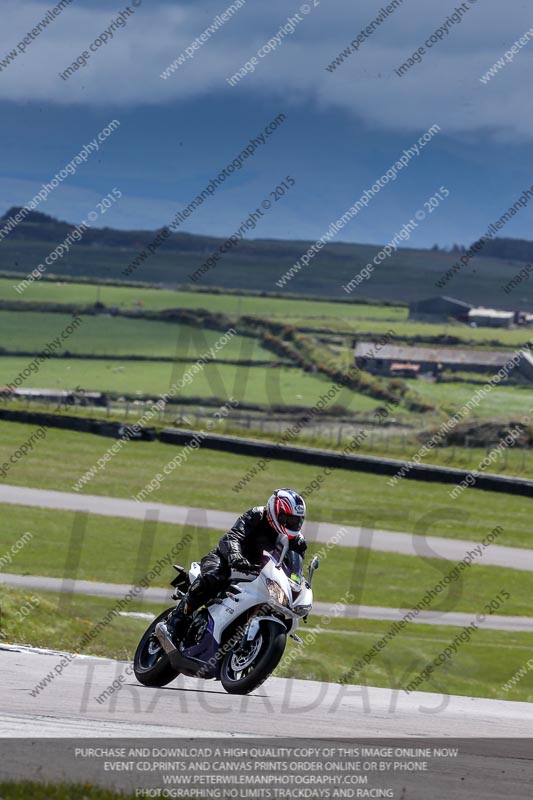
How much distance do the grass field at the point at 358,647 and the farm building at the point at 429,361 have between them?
65.6 metres

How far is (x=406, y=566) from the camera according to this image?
1332 inches

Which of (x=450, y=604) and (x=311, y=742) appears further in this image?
(x=450, y=604)

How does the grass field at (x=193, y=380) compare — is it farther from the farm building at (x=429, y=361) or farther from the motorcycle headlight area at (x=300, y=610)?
the motorcycle headlight area at (x=300, y=610)

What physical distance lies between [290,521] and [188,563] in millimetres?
20149

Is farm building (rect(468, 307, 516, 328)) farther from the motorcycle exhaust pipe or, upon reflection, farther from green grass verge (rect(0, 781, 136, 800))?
green grass verge (rect(0, 781, 136, 800))

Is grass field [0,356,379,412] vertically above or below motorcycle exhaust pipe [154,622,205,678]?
above

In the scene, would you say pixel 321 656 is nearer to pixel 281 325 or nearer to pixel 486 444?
pixel 486 444

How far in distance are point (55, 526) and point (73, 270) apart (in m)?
163

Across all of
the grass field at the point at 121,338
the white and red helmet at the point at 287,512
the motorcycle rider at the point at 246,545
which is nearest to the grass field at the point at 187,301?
the grass field at the point at 121,338

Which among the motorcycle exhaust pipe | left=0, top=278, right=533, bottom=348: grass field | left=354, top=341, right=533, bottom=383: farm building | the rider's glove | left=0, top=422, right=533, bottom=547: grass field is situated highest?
left=0, top=278, right=533, bottom=348: grass field

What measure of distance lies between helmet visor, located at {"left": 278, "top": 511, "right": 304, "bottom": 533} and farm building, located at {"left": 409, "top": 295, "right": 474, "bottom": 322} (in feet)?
472

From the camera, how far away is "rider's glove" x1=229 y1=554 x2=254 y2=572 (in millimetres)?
11055

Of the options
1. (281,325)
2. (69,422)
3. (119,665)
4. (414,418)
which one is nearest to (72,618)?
(119,665)

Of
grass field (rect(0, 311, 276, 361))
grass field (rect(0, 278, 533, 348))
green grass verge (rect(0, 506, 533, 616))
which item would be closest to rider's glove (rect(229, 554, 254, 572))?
green grass verge (rect(0, 506, 533, 616))
